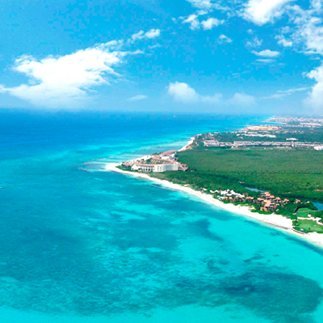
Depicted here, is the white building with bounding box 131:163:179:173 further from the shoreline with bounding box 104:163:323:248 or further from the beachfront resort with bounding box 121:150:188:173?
the shoreline with bounding box 104:163:323:248

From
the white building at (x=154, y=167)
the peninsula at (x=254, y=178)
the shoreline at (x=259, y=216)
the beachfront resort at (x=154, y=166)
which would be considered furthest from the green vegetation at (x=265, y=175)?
the white building at (x=154, y=167)

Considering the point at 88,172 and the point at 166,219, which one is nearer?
the point at 166,219

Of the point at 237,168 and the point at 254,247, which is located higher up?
the point at 237,168

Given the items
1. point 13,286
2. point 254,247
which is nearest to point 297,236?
point 254,247

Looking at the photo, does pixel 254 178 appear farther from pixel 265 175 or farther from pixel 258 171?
pixel 258 171

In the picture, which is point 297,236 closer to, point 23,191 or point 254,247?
point 254,247

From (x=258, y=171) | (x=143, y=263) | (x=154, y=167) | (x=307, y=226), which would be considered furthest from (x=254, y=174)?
(x=143, y=263)

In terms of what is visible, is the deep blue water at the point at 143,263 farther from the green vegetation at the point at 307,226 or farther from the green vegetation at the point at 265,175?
the green vegetation at the point at 265,175
